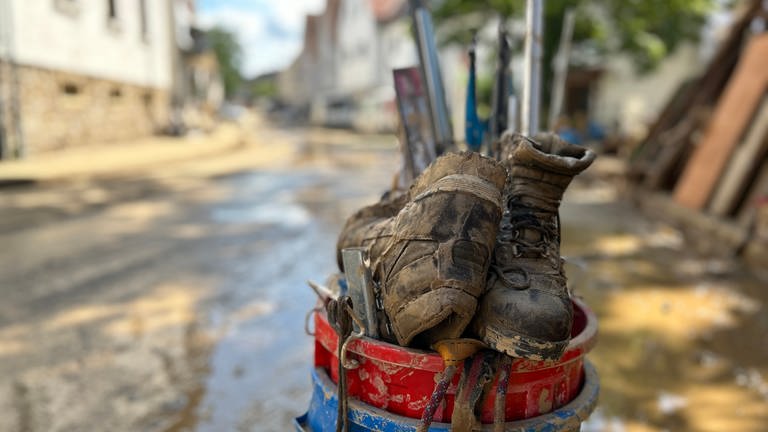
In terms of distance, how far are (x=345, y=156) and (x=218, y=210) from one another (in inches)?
411

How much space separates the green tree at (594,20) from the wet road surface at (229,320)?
A: 28.0 ft

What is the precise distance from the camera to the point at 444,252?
4.84 feet

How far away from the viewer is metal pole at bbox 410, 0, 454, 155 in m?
2.77

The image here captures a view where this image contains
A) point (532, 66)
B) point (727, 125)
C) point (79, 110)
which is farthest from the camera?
point (79, 110)

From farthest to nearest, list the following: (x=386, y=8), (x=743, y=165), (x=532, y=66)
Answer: (x=386, y=8) < (x=743, y=165) < (x=532, y=66)

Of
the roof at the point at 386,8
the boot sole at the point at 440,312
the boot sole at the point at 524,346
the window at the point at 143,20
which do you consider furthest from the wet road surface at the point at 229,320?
the roof at the point at 386,8

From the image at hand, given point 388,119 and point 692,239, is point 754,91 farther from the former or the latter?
point 388,119

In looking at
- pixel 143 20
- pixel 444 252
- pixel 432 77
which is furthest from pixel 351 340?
pixel 143 20

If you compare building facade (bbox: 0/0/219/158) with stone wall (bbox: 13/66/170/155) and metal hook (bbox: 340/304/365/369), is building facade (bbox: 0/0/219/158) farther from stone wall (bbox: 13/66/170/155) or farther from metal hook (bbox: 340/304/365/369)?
metal hook (bbox: 340/304/365/369)

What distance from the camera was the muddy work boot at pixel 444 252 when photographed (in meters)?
1.44

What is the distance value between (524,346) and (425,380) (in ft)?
1.01

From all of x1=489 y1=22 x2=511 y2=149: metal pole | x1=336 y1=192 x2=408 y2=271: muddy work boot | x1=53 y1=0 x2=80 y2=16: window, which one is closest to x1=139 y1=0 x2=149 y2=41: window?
x1=53 y1=0 x2=80 y2=16: window

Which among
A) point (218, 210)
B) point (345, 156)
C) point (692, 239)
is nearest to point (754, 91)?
point (692, 239)

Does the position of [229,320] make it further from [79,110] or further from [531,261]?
[79,110]
